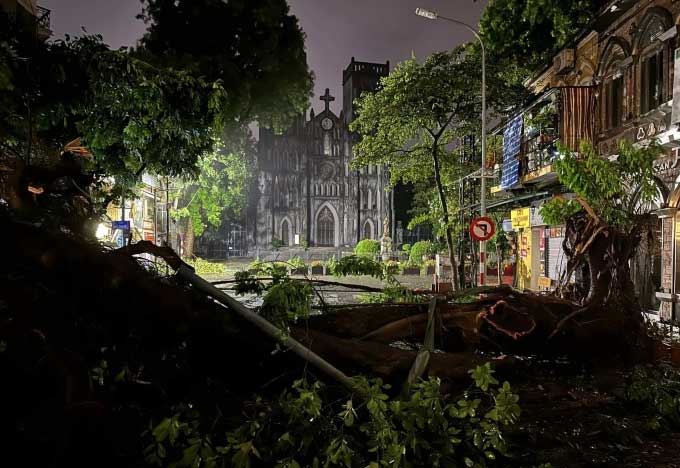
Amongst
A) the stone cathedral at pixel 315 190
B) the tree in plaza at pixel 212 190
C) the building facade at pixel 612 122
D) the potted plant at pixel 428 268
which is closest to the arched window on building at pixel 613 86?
the building facade at pixel 612 122

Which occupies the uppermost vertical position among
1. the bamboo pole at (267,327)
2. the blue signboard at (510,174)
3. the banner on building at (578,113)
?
the banner on building at (578,113)

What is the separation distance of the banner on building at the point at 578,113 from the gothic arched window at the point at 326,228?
1959 inches

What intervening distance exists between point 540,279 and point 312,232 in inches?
1854

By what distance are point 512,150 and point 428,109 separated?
4.06 meters

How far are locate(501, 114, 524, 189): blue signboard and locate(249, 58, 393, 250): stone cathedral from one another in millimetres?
41632

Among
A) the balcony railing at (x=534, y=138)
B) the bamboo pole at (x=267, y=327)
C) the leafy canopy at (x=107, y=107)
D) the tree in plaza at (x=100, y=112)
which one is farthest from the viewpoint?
the balcony railing at (x=534, y=138)

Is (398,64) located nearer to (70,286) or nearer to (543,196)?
(543,196)

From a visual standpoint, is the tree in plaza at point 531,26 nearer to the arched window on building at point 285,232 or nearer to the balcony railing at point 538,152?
the balcony railing at point 538,152

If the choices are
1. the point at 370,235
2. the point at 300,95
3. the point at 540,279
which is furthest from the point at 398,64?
the point at 370,235

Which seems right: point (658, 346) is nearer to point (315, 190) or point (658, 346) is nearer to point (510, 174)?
point (510, 174)

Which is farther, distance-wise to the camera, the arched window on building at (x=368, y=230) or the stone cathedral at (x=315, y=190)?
the arched window on building at (x=368, y=230)

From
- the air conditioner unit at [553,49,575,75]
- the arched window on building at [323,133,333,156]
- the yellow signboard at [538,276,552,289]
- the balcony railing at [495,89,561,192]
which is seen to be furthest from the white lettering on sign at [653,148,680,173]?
the arched window on building at [323,133,333,156]

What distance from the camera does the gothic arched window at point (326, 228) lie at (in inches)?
2542

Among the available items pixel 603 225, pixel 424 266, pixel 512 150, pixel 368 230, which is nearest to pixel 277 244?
pixel 368 230
